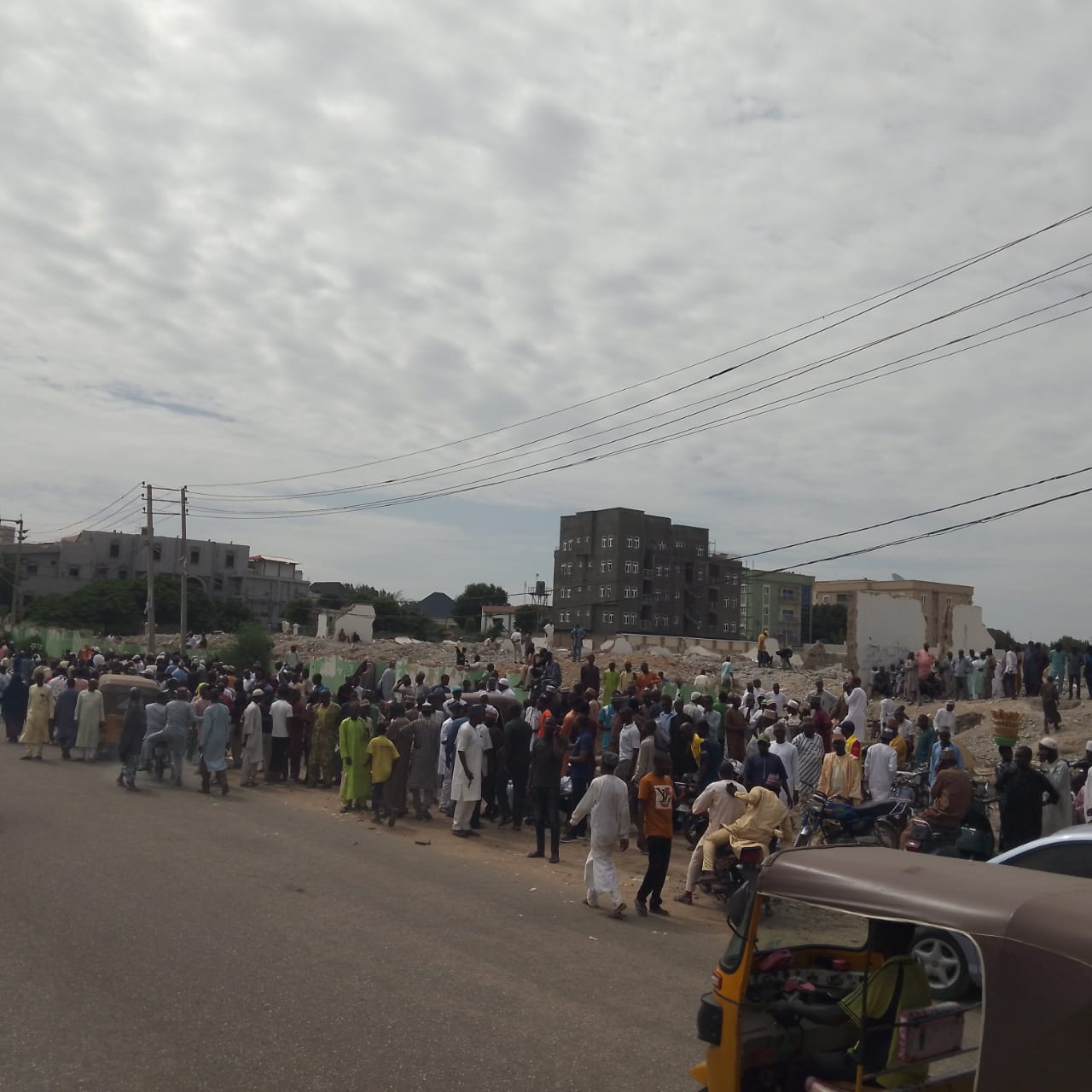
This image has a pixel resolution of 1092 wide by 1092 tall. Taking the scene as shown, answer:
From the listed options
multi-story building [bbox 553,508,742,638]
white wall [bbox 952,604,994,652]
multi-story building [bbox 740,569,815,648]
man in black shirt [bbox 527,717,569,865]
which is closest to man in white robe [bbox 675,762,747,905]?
man in black shirt [bbox 527,717,569,865]

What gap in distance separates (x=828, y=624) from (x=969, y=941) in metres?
113

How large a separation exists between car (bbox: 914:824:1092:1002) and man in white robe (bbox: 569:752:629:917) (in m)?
4.36

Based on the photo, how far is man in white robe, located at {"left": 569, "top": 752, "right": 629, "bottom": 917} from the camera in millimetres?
10789

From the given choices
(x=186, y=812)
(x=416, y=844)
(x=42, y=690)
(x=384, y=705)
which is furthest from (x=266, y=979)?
(x=42, y=690)

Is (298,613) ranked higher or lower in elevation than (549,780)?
higher

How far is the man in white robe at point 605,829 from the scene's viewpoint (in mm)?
10789

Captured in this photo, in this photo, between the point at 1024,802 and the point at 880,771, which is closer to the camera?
the point at 1024,802

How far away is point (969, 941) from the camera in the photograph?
14.5 feet

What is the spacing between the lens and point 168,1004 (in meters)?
6.96

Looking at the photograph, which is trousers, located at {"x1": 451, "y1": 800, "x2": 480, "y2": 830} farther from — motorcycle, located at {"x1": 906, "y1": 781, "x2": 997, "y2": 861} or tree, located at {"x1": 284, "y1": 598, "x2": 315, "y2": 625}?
tree, located at {"x1": 284, "y1": 598, "x2": 315, "y2": 625}

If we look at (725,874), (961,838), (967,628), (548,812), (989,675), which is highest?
(967,628)

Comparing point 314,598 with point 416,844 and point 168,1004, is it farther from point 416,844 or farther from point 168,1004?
point 168,1004

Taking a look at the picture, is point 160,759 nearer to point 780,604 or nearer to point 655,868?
point 655,868

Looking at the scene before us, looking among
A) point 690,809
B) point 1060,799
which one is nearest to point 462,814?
point 690,809
